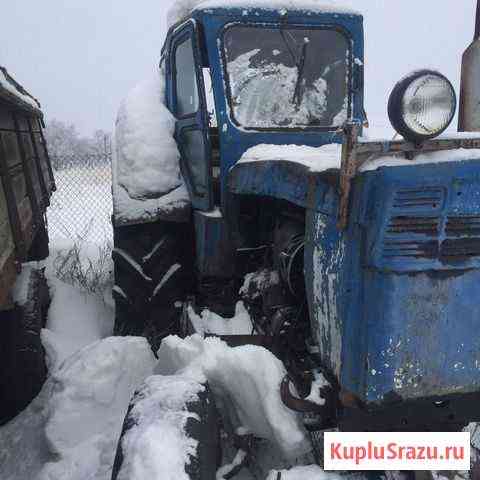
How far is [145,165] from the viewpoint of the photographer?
11.3ft

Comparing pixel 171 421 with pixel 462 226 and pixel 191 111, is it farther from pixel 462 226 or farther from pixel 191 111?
pixel 191 111

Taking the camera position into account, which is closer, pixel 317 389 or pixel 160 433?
pixel 160 433

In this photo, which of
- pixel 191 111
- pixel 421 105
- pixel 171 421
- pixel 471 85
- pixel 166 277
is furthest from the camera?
pixel 166 277

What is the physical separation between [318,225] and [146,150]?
177cm

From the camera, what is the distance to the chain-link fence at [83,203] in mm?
8109

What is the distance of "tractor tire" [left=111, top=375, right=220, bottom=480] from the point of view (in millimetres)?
1806

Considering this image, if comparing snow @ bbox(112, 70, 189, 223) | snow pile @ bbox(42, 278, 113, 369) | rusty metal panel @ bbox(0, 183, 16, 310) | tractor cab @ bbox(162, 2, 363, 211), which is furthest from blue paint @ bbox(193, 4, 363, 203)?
snow pile @ bbox(42, 278, 113, 369)

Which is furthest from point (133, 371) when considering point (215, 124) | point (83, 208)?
point (83, 208)

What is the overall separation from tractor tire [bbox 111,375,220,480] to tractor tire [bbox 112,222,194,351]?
1237 mm

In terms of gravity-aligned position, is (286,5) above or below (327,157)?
above

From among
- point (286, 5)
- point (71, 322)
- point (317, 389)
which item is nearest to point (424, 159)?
point (317, 389)

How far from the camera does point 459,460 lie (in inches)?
71.6

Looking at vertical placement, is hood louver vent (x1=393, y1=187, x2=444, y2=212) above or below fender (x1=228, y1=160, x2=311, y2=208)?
above

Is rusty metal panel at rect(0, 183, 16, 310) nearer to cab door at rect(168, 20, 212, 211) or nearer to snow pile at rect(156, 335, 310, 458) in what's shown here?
snow pile at rect(156, 335, 310, 458)
